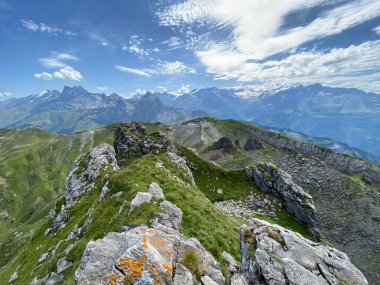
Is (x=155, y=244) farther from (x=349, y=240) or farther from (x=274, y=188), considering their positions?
(x=349, y=240)

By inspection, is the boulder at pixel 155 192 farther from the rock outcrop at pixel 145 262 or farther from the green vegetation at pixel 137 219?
the rock outcrop at pixel 145 262

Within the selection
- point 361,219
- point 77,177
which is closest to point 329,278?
point 77,177


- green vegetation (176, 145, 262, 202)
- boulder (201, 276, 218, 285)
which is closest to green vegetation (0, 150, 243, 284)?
boulder (201, 276, 218, 285)

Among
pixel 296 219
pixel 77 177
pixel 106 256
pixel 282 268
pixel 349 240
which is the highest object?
pixel 106 256

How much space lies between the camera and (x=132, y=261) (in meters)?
12.4

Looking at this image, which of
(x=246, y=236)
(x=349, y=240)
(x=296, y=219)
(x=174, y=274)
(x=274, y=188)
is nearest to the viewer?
(x=174, y=274)

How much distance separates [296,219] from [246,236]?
34.6 m

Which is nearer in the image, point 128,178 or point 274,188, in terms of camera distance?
point 128,178

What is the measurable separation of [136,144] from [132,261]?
160 feet

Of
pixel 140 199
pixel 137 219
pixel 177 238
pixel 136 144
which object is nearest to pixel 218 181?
pixel 136 144

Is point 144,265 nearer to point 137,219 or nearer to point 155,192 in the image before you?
point 137,219

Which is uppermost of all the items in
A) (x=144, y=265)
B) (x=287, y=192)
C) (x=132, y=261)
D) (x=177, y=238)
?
(x=132, y=261)

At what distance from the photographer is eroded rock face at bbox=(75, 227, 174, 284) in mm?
12041

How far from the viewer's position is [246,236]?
17094mm
